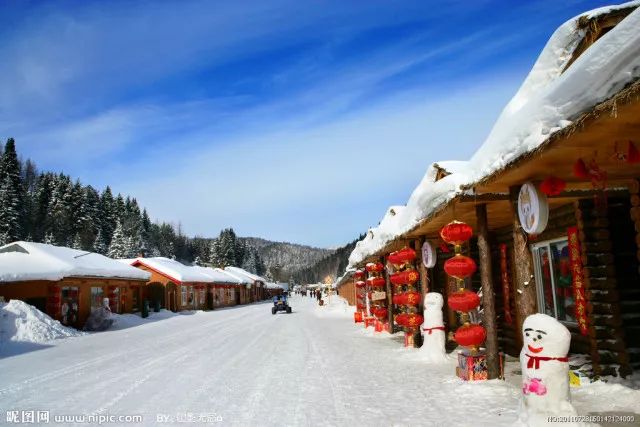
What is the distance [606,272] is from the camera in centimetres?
770

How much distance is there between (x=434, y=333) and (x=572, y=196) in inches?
186

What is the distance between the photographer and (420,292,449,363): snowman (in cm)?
1064

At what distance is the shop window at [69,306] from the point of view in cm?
2342

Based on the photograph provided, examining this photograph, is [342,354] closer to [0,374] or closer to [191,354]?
[191,354]

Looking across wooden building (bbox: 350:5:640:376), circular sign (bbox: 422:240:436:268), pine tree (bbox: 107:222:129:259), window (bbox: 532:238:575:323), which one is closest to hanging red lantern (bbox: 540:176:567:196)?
wooden building (bbox: 350:5:640:376)

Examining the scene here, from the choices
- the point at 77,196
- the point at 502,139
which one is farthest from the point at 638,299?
the point at 77,196

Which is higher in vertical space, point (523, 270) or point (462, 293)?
point (523, 270)

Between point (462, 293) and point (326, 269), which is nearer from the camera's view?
point (462, 293)

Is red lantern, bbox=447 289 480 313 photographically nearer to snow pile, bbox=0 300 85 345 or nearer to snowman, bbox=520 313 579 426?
snowman, bbox=520 313 579 426

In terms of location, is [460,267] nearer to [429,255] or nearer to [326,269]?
[429,255]

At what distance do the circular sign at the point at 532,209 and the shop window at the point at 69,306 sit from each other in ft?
77.1

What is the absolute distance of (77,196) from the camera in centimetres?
7525

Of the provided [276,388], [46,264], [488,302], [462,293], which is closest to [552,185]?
[488,302]

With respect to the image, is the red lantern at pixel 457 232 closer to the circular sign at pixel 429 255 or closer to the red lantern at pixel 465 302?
the red lantern at pixel 465 302
